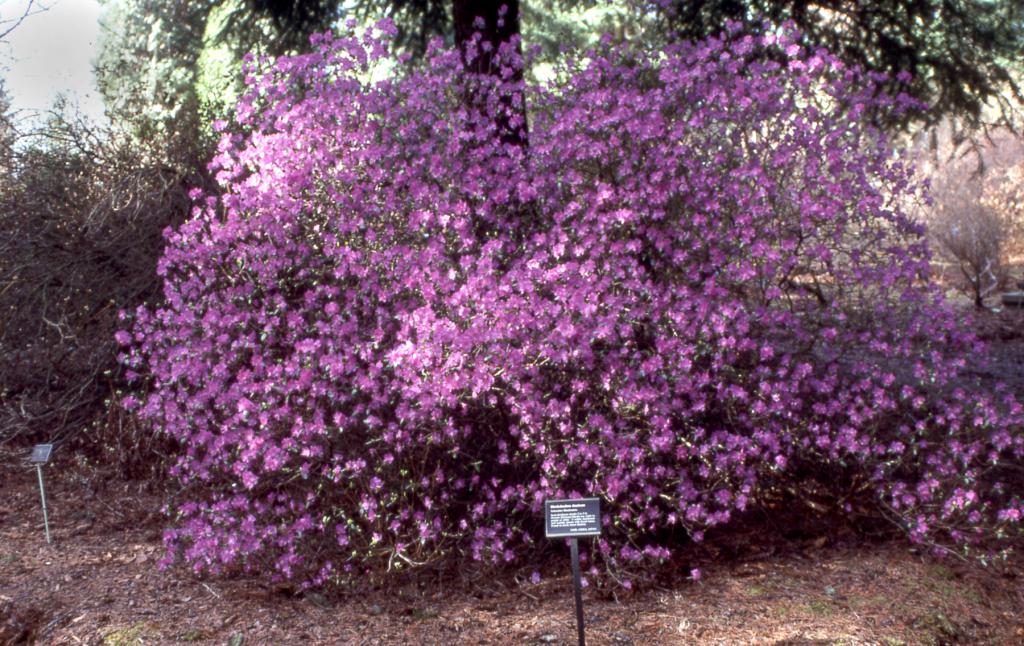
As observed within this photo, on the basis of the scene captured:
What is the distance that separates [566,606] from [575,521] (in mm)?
923

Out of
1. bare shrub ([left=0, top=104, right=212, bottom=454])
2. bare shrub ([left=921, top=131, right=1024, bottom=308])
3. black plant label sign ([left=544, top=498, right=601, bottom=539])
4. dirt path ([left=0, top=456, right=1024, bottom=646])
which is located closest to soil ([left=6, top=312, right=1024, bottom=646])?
dirt path ([left=0, top=456, right=1024, bottom=646])

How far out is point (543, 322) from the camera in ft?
13.4

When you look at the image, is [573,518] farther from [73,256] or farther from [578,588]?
[73,256]

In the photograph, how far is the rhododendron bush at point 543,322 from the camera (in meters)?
4.23

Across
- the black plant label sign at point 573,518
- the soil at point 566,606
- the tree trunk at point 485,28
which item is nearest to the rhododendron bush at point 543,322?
the soil at point 566,606

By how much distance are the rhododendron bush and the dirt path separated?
0.21 meters

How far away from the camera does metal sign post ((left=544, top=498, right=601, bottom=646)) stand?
11.7 ft

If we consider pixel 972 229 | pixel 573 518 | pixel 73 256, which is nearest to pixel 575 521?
pixel 573 518

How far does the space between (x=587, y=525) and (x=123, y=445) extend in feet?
14.7

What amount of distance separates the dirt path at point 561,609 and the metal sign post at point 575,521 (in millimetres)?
566

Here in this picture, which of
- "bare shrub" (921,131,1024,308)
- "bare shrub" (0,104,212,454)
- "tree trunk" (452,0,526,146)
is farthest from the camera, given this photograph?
"bare shrub" (921,131,1024,308)

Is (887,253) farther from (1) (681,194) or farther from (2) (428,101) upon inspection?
(2) (428,101)

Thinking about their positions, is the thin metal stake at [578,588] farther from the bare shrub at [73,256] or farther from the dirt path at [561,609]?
the bare shrub at [73,256]

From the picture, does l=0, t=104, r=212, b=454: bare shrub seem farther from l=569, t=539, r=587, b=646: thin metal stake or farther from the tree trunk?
l=569, t=539, r=587, b=646: thin metal stake
